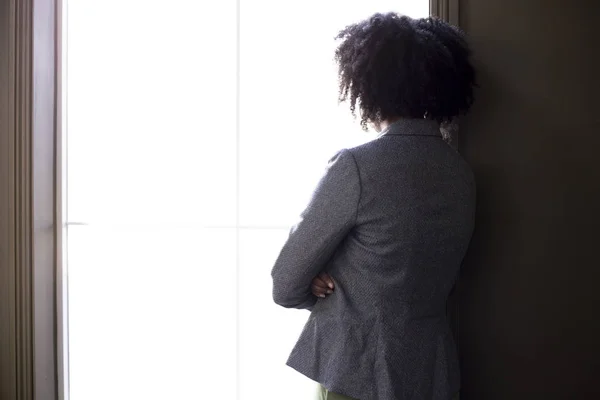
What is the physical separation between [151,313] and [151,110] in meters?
0.63

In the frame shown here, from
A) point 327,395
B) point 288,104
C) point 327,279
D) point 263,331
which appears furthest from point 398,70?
point 263,331

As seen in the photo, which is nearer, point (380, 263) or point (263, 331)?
point (380, 263)

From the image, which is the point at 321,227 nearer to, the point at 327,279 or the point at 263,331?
the point at 327,279

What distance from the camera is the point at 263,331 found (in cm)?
180

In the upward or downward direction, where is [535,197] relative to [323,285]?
upward

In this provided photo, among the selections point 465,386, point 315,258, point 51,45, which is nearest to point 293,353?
point 315,258

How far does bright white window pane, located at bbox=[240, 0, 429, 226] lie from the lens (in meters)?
1.70

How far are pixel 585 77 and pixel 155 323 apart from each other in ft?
4.61

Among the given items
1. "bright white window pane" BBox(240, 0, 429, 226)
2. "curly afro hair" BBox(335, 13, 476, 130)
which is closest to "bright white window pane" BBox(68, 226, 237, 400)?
"bright white window pane" BBox(240, 0, 429, 226)

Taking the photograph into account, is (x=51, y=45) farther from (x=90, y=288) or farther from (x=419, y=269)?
(x=419, y=269)

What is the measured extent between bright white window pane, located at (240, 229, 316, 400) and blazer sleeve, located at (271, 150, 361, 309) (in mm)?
579

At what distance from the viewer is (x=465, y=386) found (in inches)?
61.6

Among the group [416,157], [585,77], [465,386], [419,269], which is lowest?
Result: [465,386]

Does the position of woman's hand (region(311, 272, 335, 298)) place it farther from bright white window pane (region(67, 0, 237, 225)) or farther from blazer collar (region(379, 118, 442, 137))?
bright white window pane (region(67, 0, 237, 225))
